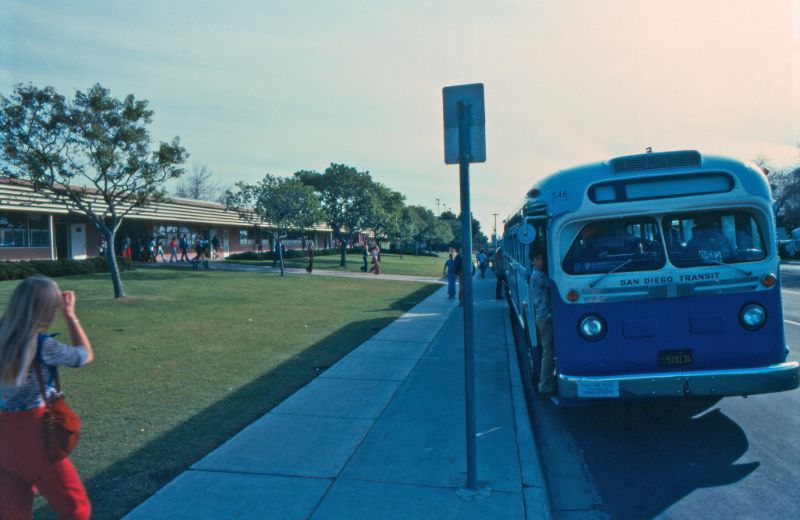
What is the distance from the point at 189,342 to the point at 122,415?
14.7 feet

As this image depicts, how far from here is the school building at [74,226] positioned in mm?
25741

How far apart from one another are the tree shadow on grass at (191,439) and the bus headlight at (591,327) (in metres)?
3.48

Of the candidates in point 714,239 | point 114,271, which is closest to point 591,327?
point 714,239

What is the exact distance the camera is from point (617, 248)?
5.95 metres

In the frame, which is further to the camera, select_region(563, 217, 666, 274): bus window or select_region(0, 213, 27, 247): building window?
select_region(0, 213, 27, 247): building window

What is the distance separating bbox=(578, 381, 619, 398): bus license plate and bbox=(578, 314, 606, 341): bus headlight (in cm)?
45

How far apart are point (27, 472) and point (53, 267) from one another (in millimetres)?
24383

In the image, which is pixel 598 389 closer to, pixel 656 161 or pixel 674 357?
pixel 674 357

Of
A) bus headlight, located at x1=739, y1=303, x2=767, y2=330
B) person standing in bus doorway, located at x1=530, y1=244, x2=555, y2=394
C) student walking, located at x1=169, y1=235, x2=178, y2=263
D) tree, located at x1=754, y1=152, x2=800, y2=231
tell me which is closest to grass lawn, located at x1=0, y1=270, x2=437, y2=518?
person standing in bus doorway, located at x1=530, y1=244, x2=555, y2=394

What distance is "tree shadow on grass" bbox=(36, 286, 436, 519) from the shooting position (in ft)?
14.6

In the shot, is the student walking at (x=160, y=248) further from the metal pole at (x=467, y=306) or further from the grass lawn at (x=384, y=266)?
the metal pole at (x=467, y=306)

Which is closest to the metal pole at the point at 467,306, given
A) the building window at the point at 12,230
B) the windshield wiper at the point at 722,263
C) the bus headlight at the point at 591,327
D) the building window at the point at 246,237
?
the bus headlight at the point at 591,327

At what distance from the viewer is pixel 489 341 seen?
11.8m

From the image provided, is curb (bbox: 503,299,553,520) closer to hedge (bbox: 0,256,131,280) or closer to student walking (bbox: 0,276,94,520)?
student walking (bbox: 0,276,94,520)
